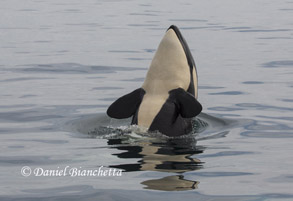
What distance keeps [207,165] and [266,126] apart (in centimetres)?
332

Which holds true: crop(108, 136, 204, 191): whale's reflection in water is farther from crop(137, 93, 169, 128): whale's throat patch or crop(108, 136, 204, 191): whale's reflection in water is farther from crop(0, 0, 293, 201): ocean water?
crop(137, 93, 169, 128): whale's throat patch

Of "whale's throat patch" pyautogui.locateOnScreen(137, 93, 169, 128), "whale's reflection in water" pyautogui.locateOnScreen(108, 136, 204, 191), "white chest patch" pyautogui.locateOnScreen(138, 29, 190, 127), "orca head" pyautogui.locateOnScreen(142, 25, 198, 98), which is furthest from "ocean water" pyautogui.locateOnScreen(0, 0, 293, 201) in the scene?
"orca head" pyautogui.locateOnScreen(142, 25, 198, 98)

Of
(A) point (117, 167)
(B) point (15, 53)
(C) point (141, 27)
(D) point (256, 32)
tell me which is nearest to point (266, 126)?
(A) point (117, 167)

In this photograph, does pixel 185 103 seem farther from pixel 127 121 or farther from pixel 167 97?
pixel 127 121

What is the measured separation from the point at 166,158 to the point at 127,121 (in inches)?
126

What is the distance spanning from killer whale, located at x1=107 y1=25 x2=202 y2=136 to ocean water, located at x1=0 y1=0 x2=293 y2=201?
25 centimetres

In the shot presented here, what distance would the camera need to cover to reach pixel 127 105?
11273mm

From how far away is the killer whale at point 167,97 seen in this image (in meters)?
11.0

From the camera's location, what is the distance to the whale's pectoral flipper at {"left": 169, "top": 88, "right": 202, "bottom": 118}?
10.9 meters

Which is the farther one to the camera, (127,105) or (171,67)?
(171,67)

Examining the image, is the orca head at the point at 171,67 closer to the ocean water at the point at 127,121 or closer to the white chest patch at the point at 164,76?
the white chest patch at the point at 164,76

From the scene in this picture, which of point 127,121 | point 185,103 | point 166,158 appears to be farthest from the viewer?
point 127,121

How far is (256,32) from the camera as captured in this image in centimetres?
2992

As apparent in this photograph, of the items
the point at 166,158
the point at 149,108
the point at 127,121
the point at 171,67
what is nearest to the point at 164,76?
the point at 171,67
